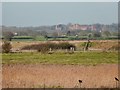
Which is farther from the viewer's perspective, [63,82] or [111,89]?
[63,82]

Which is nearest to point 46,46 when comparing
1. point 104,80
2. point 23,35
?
point 104,80

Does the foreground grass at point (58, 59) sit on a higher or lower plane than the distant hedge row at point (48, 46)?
lower

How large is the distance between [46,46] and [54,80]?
39.9 metres

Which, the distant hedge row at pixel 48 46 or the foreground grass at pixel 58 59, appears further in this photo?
the distant hedge row at pixel 48 46

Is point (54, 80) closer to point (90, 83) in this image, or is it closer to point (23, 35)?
point (90, 83)

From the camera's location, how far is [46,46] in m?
53.2

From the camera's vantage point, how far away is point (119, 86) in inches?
445

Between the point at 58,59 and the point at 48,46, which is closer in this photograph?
the point at 58,59

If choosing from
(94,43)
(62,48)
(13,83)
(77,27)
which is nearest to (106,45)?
(94,43)

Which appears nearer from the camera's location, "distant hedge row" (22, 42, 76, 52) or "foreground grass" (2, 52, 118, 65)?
"foreground grass" (2, 52, 118, 65)

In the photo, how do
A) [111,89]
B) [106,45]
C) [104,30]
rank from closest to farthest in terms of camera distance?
1. [111,89]
2. [106,45]
3. [104,30]

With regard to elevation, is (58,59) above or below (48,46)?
below

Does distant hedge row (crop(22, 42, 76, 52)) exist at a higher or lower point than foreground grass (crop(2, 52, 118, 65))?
higher

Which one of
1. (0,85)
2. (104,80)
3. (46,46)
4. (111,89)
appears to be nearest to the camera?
(111,89)
